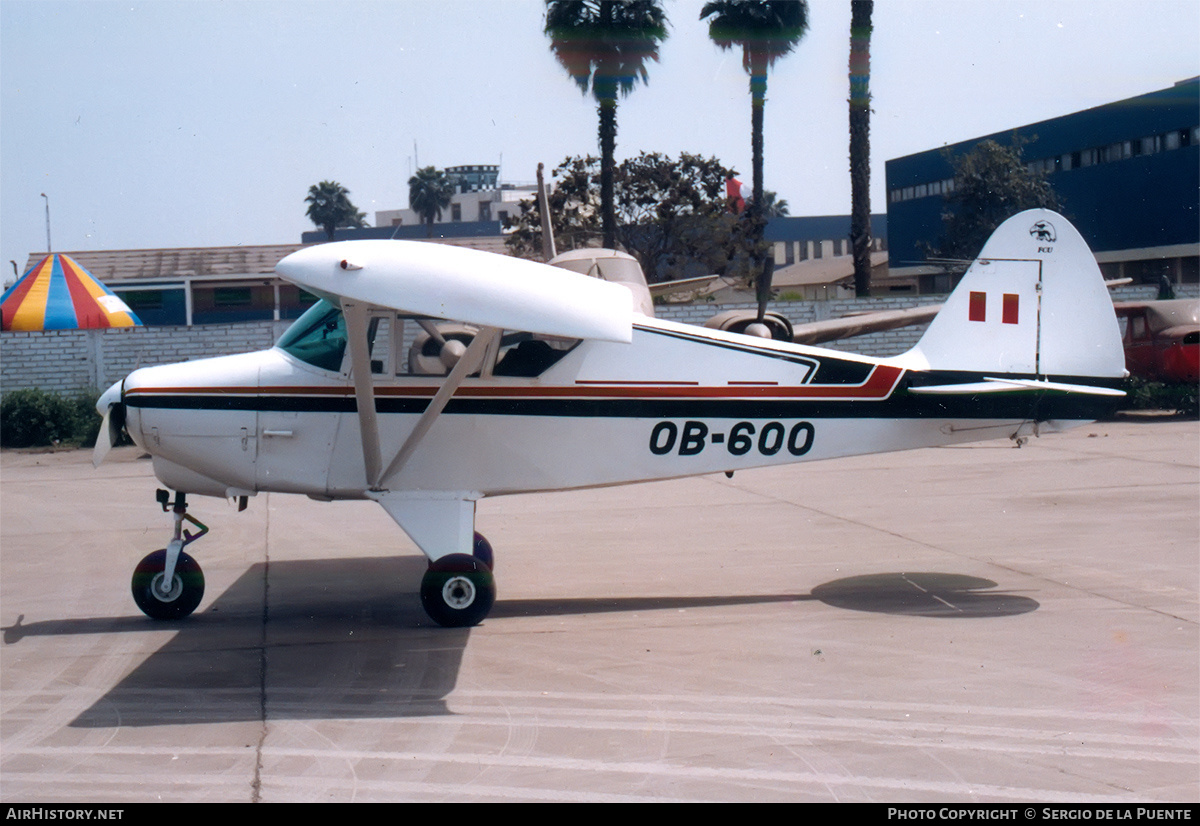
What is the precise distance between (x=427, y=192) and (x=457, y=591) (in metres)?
72.1

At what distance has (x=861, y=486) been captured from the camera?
1288cm

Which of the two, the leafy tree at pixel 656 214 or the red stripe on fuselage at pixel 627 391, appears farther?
the leafy tree at pixel 656 214

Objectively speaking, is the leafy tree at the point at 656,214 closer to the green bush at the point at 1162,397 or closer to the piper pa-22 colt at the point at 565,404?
the green bush at the point at 1162,397

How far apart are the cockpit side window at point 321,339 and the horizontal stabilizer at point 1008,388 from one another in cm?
385

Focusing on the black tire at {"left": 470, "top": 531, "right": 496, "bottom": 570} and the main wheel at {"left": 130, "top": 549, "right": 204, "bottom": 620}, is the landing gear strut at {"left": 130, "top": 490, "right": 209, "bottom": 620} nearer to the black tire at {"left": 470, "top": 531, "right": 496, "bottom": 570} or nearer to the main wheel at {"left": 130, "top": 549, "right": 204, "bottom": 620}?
the main wheel at {"left": 130, "top": 549, "right": 204, "bottom": 620}

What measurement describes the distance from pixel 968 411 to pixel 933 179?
143 ft

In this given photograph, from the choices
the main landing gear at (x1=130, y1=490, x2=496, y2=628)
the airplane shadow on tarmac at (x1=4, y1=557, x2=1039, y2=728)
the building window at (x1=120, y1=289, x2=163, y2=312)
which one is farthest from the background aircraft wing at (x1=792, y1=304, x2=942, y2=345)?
the building window at (x1=120, y1=289, x2=163, y2=312)

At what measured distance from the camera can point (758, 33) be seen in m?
33.9

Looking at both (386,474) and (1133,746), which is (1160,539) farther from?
(386,474)

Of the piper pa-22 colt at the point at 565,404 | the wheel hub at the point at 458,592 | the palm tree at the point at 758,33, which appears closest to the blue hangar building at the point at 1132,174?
the palm tree at the point at 758,33

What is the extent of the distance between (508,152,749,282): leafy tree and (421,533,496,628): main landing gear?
27.7 meters

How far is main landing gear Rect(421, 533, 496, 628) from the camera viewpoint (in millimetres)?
6949

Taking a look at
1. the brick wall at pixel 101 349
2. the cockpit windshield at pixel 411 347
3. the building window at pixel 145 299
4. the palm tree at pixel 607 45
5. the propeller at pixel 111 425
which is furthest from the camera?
the building window at pixel 145 299

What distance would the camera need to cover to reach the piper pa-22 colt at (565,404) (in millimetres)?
7266
